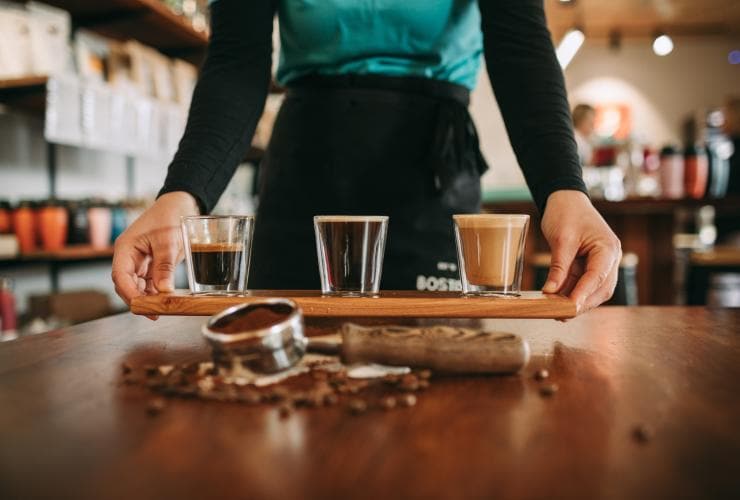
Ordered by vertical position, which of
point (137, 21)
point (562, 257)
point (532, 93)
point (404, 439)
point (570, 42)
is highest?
point (570, 42)

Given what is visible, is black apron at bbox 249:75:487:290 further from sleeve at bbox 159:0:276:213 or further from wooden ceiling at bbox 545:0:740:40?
wooden ceiling at bbox 545:0:740:40

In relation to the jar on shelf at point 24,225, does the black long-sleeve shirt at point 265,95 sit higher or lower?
higher

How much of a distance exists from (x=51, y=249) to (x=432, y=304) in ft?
6.09

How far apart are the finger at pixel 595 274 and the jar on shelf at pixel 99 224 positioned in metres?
2.08

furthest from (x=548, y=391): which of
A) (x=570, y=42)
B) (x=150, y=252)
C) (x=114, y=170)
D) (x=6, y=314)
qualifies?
(x=570, y=42)

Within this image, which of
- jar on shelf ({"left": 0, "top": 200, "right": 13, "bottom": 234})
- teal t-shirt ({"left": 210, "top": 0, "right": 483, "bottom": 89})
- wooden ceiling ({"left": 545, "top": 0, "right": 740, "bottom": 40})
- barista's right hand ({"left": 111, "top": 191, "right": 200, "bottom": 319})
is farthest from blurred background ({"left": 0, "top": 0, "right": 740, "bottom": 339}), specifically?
wooden ceiling ({"left": 545, "top": 0, "right": 740, "bottom": 40})

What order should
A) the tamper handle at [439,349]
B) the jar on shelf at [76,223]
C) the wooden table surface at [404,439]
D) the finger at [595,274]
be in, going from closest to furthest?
the wooden table surface at [404,439], the tamper handle at [439,349], the finger at [595,274], the jar on shelf at [76,223]

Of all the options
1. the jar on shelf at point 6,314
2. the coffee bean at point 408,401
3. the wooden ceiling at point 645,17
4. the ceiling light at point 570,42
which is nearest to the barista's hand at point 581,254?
the coffee bean at point 408,401

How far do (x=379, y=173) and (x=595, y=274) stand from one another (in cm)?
55

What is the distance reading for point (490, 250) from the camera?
87cm

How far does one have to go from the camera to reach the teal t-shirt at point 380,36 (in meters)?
1.22

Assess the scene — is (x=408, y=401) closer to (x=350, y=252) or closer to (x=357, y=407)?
(x=357, y=407)

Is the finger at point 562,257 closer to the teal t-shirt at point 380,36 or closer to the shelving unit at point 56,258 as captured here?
the teal t-shirt at point 380,36

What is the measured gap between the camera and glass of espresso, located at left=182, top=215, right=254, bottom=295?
0.88m
